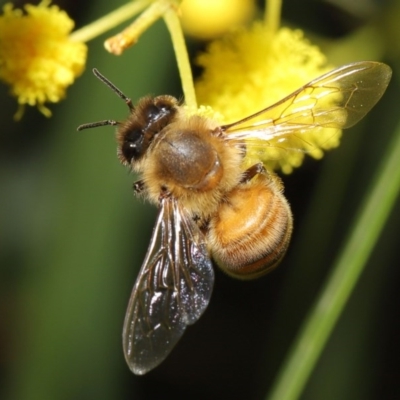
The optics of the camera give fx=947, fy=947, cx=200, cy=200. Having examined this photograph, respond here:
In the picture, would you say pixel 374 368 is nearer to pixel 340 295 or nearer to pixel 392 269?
pixel 392 269

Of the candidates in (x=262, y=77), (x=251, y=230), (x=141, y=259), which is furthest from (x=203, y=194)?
(x=141, y=259)

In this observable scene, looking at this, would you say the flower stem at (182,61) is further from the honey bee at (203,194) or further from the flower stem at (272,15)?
the flower stem at (272,15)

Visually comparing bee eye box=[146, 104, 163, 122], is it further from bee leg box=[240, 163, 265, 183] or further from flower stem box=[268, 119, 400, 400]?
flower stem box=[268, 119, 400, 400]

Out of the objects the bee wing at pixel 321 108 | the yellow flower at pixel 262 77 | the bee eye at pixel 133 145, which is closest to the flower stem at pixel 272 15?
the yellow flower at pixel 262 77

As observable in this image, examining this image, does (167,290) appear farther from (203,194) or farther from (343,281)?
(343,281)

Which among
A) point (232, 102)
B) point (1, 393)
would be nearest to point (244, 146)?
point (232, 102)

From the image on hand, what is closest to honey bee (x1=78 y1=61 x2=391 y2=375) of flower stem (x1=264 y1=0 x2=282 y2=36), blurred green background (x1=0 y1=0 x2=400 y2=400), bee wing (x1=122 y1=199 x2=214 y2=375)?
bee wing (x1=122 y1=199 x2=214 y2=375)

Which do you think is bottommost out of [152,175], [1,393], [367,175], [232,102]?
[1,393]
